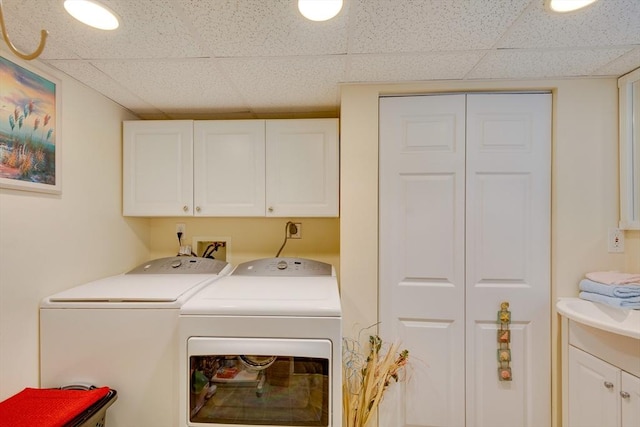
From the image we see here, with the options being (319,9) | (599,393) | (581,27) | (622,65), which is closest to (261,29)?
(319,9)

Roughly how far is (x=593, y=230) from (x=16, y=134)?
285 centimetres

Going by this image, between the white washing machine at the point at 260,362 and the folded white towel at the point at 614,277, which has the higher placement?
the folded white towel at the point at 614,277

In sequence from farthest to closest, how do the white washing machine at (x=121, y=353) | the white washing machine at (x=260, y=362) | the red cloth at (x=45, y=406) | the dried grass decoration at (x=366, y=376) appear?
the dried grass decoration at (x=366, y=376)
the white washing machine at (x=121, y=353)
the white washing machine at (x=260, y=362)
the red cloth at (x=45, y=406)

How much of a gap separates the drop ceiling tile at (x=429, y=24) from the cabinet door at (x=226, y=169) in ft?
3.06

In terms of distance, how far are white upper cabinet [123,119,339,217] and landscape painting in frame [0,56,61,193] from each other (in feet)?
1.64

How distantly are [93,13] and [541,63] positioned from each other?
1.96 m

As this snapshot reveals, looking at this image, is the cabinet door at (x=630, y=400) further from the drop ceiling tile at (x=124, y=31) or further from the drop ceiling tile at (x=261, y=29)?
the drop ceiling tile at (x=124, y=31)

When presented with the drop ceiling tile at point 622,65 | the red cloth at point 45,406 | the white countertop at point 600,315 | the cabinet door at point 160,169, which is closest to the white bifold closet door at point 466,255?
the white countertop at point 600,315

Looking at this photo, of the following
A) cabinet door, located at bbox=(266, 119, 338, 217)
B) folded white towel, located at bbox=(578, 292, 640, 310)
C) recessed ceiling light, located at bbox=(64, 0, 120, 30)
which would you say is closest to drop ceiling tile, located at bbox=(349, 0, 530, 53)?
cabinet door, located at bbox=(266, 119, 338, 217)

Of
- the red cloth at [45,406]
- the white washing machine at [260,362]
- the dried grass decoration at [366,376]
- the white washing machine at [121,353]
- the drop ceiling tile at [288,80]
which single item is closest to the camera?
the red cloth at [45,406]

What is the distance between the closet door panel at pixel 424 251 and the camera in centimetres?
163

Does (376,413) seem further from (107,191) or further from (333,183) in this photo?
(107,191)

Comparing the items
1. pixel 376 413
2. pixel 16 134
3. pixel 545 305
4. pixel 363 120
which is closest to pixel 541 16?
pixel 363 120

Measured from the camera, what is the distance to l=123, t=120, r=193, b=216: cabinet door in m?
1.91
